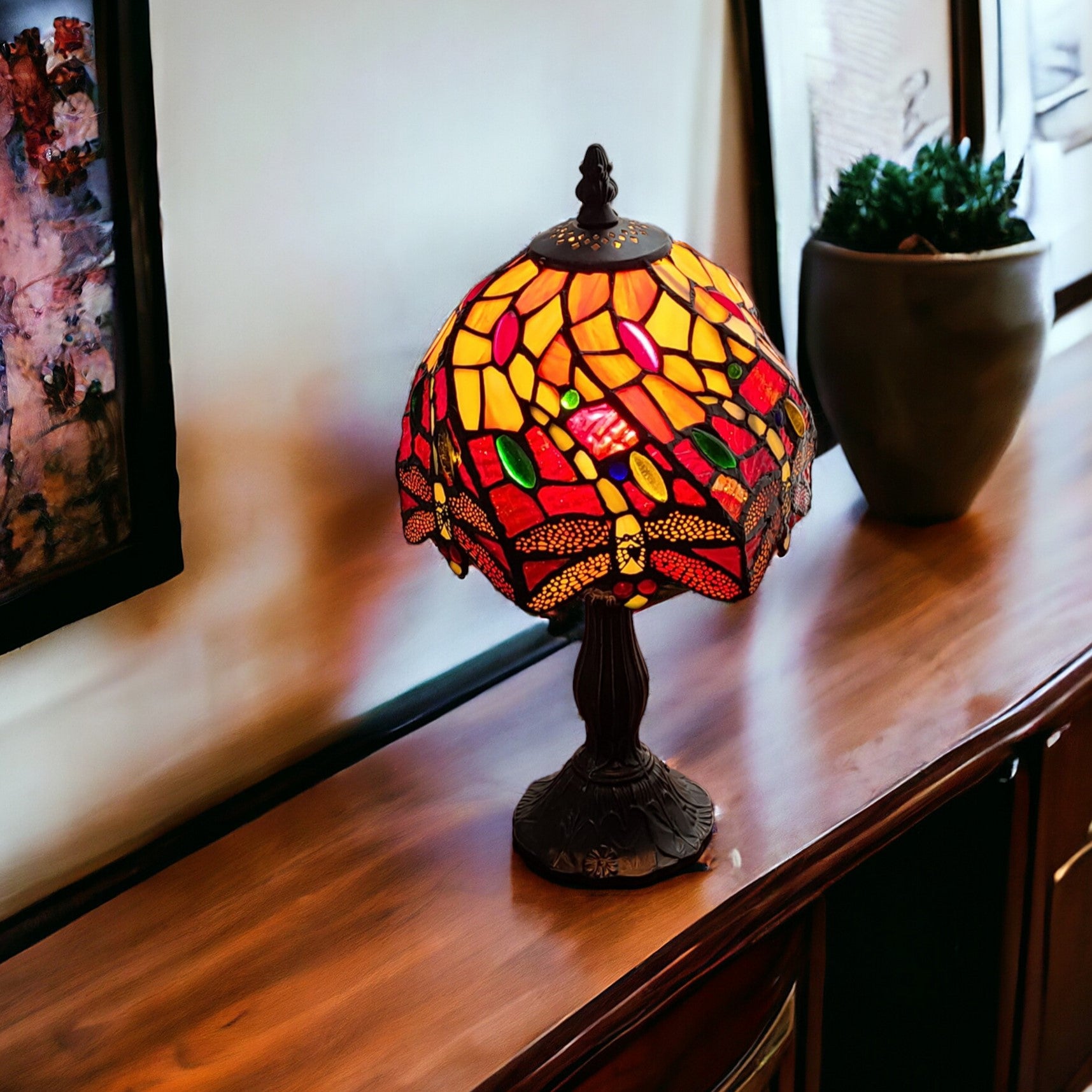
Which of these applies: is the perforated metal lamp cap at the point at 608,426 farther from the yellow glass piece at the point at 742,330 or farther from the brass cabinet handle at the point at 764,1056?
the brass cabinet handle at the point at 764,1056

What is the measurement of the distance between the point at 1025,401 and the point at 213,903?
37.2 inches

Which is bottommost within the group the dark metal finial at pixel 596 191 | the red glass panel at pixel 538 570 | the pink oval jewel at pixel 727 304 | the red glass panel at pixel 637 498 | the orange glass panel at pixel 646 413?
the red glass panel at pixel 538 570

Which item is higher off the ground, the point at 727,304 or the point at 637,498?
the point at 727,304

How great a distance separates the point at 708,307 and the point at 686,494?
5.5 inches

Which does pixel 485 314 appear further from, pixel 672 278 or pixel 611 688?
pixel 611 688

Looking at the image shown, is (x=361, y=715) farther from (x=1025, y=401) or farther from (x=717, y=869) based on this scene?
(x=1025, y=401)

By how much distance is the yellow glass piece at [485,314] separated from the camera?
0.85 meters

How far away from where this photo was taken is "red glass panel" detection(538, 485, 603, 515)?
791mm

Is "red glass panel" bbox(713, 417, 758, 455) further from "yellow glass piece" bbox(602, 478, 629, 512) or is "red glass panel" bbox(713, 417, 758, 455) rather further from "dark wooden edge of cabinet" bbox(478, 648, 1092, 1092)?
"dark wooden edge of cabinet" bbox(478, 648, 1092, 1092)

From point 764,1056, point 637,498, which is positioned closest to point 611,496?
point 637,498

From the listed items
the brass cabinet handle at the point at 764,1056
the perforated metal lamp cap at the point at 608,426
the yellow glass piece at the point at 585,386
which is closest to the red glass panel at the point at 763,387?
the perforated metal lamp cap at the point at 608,426

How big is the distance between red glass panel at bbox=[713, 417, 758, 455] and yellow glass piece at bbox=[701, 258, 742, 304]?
0.38ft

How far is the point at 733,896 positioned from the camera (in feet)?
3.04

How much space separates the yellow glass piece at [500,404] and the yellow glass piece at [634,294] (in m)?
0.09
